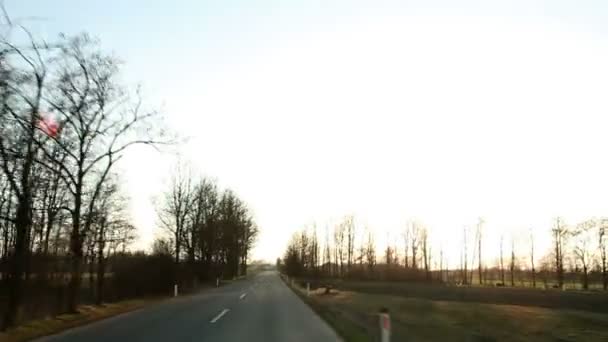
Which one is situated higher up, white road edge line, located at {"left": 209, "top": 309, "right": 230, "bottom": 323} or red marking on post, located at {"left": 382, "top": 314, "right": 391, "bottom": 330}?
red marking on post, located at {"left": 382, "top": 314, "right": 391, "bottom": 330}

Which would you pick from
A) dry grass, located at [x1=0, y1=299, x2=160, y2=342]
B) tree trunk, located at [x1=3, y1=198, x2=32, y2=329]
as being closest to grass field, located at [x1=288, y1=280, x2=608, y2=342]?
dry grass, located at [x1=0, y1=299, x2=160, y2=342]

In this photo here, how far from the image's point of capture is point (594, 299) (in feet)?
160

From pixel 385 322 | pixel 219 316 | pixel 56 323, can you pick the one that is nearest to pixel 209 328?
pixel 219 316

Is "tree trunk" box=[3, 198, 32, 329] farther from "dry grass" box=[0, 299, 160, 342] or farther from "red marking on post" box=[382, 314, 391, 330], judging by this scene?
"red marking on post" box=[382, 314, 391, 330]

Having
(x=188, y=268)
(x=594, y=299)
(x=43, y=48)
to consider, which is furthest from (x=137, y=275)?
(x=594, y=299)

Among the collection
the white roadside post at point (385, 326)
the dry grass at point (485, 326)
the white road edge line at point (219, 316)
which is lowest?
the dry grass at point (485, 326)

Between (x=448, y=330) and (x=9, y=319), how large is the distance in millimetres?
14943

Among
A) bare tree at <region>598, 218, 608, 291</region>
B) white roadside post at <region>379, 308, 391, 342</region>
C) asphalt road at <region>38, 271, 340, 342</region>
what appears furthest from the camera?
bare tree at <region>598, 218, 608, 291</region>

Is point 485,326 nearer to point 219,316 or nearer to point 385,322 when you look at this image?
point 219,316

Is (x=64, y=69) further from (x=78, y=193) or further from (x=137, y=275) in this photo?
(x=137, y=275)

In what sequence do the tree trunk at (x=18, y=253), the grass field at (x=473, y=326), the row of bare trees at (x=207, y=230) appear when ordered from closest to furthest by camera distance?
the grass field at (x=473, y=326), the tree trunk at (x=18, y=253), the row of bare trees at (x=207, y=230)

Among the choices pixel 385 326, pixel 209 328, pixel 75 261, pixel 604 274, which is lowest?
pixel 604 274

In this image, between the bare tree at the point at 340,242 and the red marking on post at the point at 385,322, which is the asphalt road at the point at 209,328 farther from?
the bare tree at the point at 340,242

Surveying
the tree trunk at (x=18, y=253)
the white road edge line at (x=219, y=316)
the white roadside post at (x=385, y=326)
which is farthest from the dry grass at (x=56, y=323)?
the white roadside post at (x=385, y=326)
